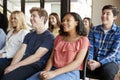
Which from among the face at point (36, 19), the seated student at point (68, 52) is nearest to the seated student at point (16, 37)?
the face at point (36, 19)

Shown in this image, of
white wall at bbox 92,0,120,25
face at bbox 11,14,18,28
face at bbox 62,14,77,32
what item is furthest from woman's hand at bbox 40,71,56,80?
white wall at bbox 92,0,120,25

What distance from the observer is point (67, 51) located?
8.99 feet

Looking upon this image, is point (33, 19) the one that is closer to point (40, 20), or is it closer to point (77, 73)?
point (40, 20)

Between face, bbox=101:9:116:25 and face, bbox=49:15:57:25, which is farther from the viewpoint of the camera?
face, bbox=49:15:57:25

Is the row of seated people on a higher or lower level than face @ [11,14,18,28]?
lower

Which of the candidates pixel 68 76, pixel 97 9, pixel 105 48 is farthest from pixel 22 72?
pixel 97 9

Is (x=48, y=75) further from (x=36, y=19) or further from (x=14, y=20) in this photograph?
(x=14, y=20)

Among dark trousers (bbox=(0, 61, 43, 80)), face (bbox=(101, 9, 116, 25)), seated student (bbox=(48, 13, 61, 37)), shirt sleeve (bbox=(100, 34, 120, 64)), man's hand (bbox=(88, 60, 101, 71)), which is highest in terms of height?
face (bbox=(101, 9, 116, 25))

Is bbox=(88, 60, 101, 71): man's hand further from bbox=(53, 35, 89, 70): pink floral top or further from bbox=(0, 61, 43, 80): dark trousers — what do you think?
bbox=(0, 61, 43, 80): dark trousers

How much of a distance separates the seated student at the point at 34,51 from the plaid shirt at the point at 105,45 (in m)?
0.55

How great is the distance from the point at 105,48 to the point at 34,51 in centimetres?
87

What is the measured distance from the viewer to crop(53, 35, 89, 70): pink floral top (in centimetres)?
273

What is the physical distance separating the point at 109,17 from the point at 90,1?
2573 mm

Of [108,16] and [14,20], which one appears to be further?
[14,20]
